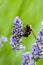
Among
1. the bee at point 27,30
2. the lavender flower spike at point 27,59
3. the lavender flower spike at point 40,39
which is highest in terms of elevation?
the bee at point 27,30

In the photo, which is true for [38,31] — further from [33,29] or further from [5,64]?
[5,64]

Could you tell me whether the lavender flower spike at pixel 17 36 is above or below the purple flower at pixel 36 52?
above

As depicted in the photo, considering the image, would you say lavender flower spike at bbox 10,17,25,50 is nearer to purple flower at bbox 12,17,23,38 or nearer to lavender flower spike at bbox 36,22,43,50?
purple flower at bbox 12,17,23,38

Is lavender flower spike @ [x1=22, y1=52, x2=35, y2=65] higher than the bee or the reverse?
the reverse

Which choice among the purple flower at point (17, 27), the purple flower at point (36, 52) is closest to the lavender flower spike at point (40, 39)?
the purple flower at point (36, 52)

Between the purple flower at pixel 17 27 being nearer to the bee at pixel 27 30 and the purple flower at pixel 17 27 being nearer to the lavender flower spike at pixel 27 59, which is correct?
the bee at pixel 27 30

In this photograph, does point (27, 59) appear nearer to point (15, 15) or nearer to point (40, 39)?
point (40, 39)

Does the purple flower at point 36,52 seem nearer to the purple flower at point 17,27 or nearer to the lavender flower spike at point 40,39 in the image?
the lavender flower spike at point 40,39

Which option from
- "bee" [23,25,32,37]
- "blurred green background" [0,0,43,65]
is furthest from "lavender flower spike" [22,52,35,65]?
"bee" [23,25,32,37]

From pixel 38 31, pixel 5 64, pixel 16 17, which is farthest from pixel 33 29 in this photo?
pixel 5 64
